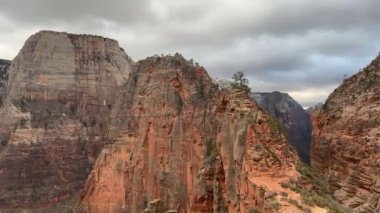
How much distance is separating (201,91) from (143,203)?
11.3m

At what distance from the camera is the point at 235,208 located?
25766 millimetres

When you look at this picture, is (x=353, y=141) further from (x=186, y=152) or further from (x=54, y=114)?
(x=54, y=114)

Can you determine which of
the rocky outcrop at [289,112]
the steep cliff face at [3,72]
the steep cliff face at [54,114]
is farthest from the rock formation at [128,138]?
the rocky outcrop at [289,112]

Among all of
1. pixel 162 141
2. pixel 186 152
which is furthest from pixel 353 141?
pixel 162 141

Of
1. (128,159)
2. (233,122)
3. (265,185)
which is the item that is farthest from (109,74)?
(265,185)

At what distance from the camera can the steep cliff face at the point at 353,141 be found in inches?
1455

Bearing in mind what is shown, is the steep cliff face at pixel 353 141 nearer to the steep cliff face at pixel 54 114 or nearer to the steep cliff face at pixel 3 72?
the steep cliff face at pixel 54 114

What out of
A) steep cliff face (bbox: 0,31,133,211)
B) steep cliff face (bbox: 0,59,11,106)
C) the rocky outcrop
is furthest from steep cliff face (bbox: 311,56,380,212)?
steep cliff face (bbox: 0,59,11,106)

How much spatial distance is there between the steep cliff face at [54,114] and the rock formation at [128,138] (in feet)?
0.57

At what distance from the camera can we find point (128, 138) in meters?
48.6

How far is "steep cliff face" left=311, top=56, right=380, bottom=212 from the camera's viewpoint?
1455 inches

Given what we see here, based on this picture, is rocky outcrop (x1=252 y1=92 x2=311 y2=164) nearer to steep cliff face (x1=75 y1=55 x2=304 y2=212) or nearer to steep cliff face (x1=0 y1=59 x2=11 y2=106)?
steep cliff face (x1=0 y1=59 x2=11 y2=106)

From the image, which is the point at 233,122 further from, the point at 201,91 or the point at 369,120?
the point at 369,120

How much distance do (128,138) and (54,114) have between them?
45.5 metres
